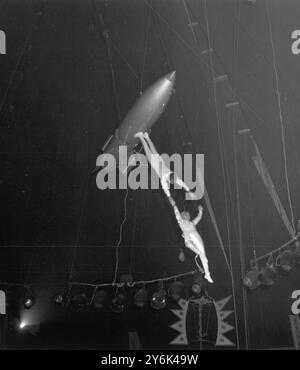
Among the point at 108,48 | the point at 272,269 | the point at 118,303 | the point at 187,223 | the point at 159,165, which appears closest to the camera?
the point at 187,223

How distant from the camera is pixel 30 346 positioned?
8.18 m

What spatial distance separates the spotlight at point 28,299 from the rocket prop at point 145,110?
3069 mm

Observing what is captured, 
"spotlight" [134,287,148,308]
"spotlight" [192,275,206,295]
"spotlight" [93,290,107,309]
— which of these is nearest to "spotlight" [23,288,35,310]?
"spotlight" [93,290,107,309]

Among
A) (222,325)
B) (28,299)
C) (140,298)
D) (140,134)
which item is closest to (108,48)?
(140,134)

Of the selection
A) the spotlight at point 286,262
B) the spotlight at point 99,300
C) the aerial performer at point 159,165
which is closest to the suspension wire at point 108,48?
the aerial performer at point 159,165

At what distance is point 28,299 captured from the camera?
278 inches

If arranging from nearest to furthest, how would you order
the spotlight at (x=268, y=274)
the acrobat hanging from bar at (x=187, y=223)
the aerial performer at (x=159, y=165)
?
the acrobat hanging from bar at (x=187, y=223)
the aerial performer at (x=159, y=165)
the spotlight at (x=268, y=274)

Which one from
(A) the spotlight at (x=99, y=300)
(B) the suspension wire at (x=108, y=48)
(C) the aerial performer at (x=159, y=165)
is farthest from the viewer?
(B) the suspension wire at (x=108, y=48)

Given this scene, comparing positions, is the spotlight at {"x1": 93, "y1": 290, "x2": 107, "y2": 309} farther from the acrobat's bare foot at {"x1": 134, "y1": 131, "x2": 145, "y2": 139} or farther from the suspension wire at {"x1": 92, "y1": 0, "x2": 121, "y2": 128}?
the suspension wire at {"x1": 92, "y1": 0, "x2": 121, "y2": 128}

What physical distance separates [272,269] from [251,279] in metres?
0.35

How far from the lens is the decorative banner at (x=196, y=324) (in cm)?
780

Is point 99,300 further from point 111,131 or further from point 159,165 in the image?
point 111,131

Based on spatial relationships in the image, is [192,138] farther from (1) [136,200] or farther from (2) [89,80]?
(2) [89,80]

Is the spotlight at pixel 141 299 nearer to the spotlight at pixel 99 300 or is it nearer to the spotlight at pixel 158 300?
the spotlight at pixel 158 300
